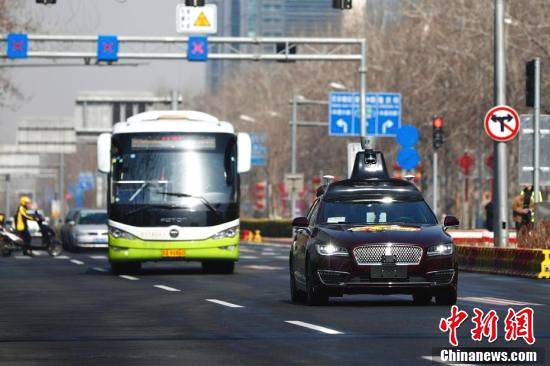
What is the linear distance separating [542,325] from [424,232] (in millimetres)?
4031

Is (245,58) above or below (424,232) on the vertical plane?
above

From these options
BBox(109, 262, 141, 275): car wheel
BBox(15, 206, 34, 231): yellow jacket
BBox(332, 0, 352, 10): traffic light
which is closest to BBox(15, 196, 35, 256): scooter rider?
BBox(15, 206, 34, 231): yellow jacket

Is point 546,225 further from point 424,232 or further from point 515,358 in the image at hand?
point 515,358

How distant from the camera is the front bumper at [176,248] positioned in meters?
33.6

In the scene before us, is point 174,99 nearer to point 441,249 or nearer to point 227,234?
point 227,234

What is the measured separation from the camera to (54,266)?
134 ft

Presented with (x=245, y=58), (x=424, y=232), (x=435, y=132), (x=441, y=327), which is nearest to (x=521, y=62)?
(x=245, y=58)

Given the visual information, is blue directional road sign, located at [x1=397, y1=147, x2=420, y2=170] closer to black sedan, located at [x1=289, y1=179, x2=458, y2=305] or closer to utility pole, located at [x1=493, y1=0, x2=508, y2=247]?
utility pole, located at [x1=493, y1=0, x2=508, y2=247]

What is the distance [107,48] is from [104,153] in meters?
24.7

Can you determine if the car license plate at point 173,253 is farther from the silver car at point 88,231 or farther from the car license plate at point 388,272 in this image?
the silver car at point 88,231

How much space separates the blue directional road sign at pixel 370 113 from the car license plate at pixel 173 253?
1181 inches

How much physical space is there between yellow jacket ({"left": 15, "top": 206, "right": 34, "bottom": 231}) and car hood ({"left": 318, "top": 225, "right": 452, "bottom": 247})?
2904 cm

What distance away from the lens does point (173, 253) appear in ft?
111

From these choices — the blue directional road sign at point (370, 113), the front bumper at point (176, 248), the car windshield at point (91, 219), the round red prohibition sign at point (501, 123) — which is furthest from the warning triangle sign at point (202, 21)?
the front bumper at point (176, 248)
